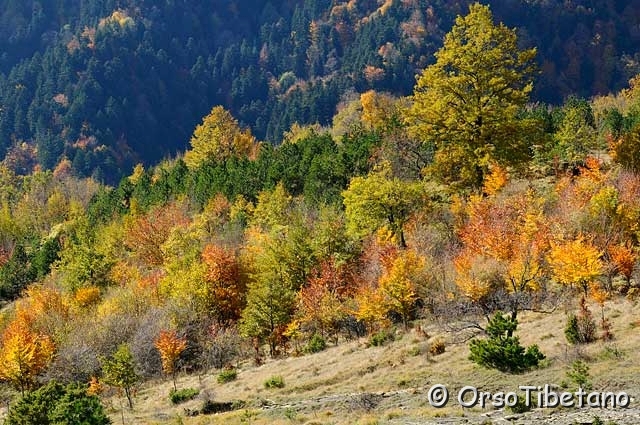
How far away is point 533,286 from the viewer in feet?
112

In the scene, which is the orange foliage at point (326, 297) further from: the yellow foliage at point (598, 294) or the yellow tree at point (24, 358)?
the yellow tree at point (24, 358)

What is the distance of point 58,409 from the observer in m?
27.0

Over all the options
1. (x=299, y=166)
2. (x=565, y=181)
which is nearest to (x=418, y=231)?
(x=565, y=181)

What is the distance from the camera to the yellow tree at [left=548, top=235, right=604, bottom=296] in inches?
1278

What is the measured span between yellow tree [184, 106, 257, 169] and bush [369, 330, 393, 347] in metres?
62.0

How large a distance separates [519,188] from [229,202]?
38.1 m

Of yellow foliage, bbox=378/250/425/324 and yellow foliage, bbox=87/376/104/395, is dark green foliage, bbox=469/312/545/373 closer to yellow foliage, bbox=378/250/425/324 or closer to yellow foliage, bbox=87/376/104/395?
yellow foliage, bbox=378/250/425/324

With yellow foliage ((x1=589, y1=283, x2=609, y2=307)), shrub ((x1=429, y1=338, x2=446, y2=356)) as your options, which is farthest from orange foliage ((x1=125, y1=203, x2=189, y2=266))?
yellow foliage ((x1=589, y1=283, x2=609, y2=307))

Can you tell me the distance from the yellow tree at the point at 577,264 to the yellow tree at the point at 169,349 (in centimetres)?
2722

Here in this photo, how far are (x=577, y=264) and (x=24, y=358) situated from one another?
136 feet

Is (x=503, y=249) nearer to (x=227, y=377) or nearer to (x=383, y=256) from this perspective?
(x=383, y=256)

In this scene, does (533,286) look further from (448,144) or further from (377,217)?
(377,217)

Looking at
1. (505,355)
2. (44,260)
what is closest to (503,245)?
(505,355)

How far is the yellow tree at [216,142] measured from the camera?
97.2m
